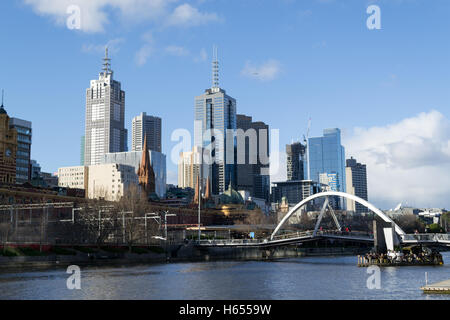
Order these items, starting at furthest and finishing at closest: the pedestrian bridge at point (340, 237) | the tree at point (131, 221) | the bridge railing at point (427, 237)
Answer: the tree at point (131, 221)
the pedestrian bridge at point (340, 237)
the bridge railing at point (427, 237)

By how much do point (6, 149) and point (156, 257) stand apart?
73.2 metres

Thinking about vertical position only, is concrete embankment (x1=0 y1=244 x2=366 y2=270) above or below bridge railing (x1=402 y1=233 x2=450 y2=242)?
below

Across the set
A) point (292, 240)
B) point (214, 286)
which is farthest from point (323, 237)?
point (214, 286)

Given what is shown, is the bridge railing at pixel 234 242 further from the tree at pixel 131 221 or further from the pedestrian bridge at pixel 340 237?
the tree at pixel 131 221

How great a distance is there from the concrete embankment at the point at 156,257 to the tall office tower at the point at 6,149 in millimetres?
65367

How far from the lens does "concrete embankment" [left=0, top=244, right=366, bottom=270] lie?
3344 inches

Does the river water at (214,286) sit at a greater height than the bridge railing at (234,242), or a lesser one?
lesser

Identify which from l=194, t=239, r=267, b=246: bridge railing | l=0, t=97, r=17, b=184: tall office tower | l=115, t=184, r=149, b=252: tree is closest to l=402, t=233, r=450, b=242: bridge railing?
l=194, t=239, r=267, b=246: bridge railing

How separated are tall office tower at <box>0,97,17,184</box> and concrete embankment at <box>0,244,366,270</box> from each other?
6537 centimetres

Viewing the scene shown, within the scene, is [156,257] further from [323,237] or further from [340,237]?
[340,237]

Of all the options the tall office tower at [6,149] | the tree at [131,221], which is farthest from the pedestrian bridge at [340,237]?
the tall office tower at [6,149]

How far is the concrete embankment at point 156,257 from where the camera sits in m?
84.9

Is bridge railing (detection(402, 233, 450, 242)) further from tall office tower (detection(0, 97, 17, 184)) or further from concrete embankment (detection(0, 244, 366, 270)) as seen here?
tall office tower (detection(0, 97, 17, 184))

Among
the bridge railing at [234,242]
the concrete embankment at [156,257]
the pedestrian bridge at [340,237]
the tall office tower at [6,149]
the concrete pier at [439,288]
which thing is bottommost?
the concrete embankment at [156,257]
